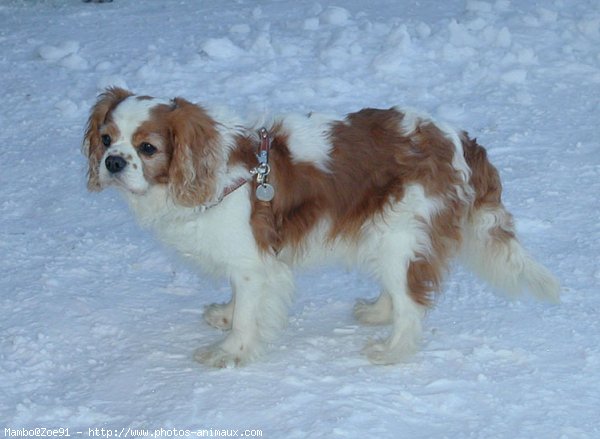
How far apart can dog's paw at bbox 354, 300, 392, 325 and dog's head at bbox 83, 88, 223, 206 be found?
1056 mm

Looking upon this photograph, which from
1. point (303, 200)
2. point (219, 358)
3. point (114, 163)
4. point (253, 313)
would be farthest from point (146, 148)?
point (219, 358)

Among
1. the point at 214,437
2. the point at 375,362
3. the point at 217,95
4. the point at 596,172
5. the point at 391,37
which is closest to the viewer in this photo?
the point at 214,437

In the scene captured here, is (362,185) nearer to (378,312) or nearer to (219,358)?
(378,312)

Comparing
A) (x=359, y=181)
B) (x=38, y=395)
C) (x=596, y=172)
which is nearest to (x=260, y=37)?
(x=596, y=172)

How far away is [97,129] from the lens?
477 centimetres

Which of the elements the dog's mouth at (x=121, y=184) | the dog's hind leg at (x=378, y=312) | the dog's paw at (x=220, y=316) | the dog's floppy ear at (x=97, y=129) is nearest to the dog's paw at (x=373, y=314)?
the dog's hind leg at (x=378, y=312)

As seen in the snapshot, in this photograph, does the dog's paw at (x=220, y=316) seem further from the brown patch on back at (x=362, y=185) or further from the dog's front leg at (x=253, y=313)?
the brown patch on back at (x=362, y=185)

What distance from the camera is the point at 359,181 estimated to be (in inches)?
183

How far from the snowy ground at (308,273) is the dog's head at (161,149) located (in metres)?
0.83

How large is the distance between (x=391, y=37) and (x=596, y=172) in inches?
96.4

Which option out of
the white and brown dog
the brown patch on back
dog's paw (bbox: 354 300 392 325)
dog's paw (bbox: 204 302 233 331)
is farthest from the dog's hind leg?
dog's paw (bbox: 204 302 233 331)

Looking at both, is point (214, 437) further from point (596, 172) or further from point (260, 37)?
point (260, 37)

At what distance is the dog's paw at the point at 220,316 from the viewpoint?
5.08m

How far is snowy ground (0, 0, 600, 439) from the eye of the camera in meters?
4.32
